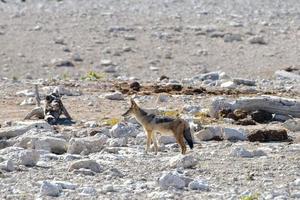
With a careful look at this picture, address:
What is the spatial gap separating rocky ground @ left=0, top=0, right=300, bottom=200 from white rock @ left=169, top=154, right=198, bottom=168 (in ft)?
0.04

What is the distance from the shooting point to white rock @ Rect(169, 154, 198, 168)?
12.6 m

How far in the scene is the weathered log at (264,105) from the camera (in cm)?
1691

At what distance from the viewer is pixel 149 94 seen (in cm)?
1983

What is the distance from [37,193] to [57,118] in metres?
5.41

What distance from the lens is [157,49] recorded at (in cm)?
3091

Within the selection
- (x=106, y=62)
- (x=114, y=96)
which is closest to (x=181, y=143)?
(x=114, y=96)

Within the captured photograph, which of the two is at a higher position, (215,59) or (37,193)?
(37,193)

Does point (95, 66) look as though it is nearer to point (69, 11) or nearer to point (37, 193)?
point (69, 11)

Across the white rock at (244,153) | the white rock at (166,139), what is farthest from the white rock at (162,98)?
the white rock at (244,153)

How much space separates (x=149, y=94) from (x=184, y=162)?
23.8 feet

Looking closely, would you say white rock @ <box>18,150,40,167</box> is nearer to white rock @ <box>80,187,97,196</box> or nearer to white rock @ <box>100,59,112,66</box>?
white rock @ <box>80,187,97,196</box>

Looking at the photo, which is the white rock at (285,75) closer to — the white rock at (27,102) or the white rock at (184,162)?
the white rock at (27,102)

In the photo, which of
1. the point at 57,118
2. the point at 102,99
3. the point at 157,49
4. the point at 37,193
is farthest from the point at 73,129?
the point at 157,49

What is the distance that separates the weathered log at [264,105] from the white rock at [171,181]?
211 inches
